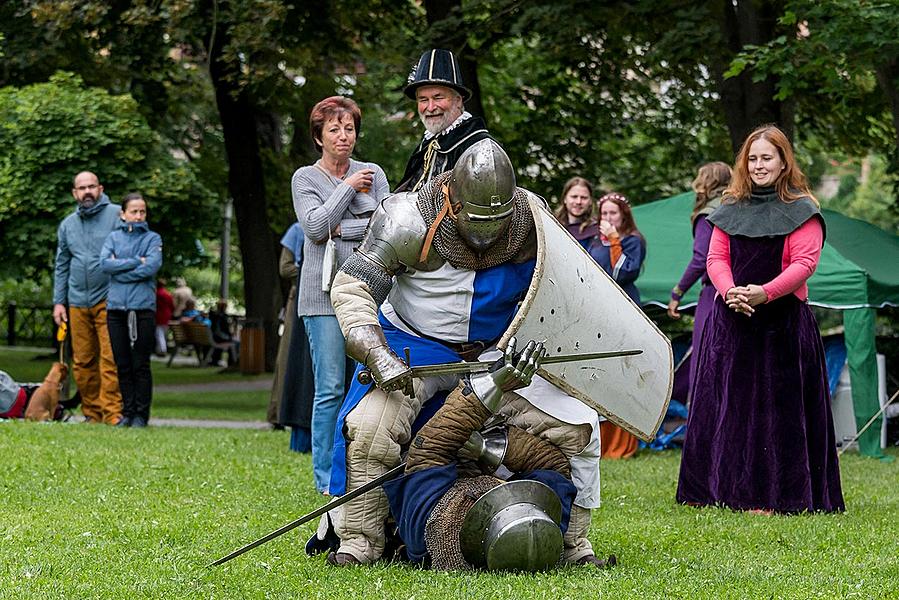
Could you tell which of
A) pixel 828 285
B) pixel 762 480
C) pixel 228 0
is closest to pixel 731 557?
pixel 762 480

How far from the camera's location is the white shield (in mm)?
4836

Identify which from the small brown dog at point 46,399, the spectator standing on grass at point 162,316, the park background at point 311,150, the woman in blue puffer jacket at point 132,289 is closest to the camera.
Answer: the park background at point 311,150

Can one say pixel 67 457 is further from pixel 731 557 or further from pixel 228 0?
pixel 228 0

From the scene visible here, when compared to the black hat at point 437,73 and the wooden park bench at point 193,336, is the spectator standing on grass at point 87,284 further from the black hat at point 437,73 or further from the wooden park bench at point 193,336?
the wooden park bench at point 193,336

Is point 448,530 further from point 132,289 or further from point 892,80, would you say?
point 892,80

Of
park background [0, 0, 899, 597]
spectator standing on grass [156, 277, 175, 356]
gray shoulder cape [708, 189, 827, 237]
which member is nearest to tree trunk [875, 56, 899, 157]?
park background [0, 0, 899, 597]

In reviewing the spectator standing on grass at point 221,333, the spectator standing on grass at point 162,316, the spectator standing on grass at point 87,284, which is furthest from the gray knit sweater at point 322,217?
the spectator standing on grass at point 162,316

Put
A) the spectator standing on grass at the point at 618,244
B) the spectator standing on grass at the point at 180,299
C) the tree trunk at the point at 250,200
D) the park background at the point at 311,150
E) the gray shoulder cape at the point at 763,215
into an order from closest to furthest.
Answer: the park background at the point at 311,150 → the gray shoulder cape at the point at 763,215 → the spectator standing on grass at the point at 618,244 → the tree trunk at the point at 250,200 → the spectator standing on grass at the point at 180,299

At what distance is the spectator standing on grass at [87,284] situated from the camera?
36.4ft

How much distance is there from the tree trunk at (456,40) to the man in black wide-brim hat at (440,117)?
8.00 metres

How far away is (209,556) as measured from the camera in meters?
5.28

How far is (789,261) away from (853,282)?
154 inches

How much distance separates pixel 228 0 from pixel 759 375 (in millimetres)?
9019

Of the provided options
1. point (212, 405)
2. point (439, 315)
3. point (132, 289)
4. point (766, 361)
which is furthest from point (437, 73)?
point (212, 405)
